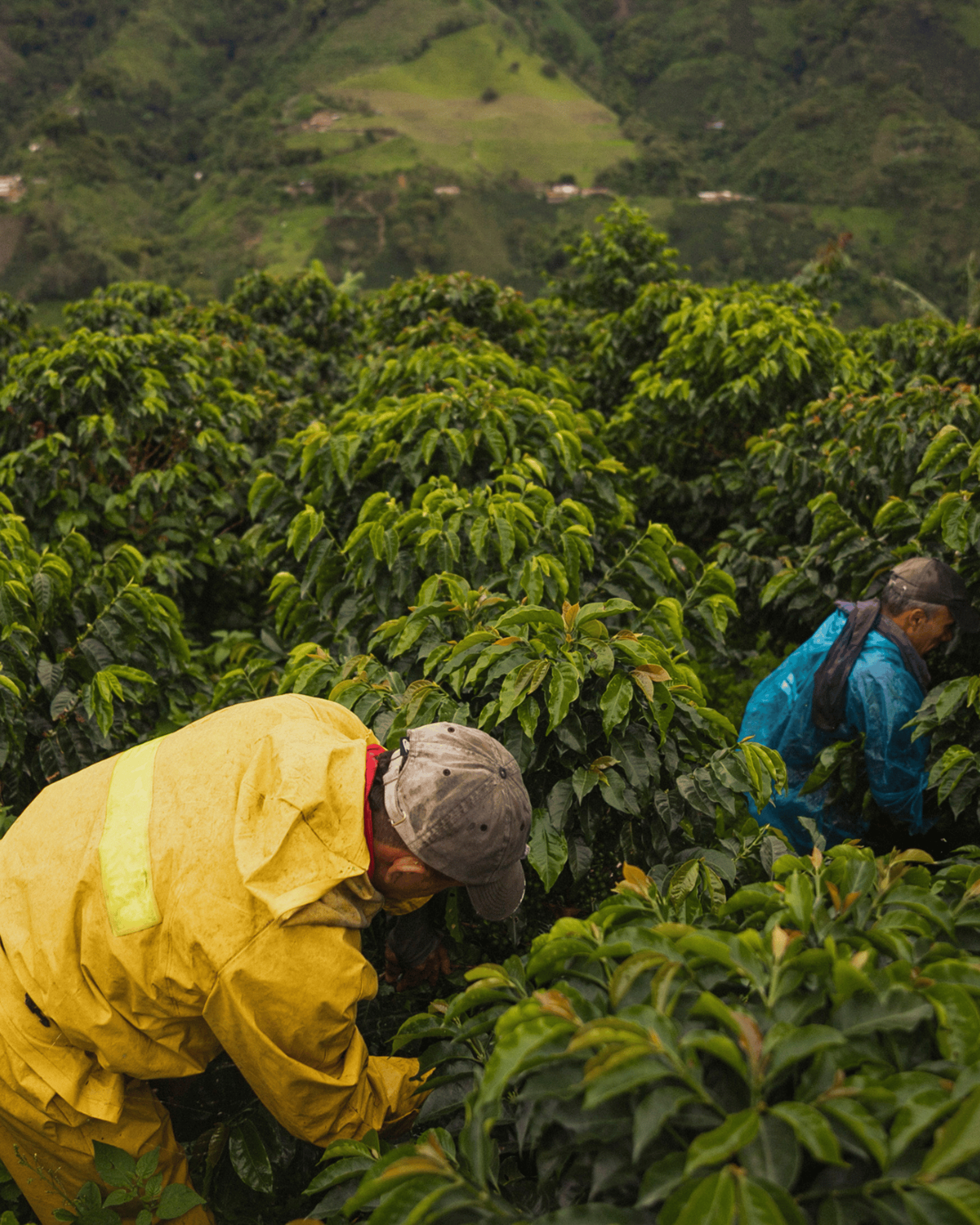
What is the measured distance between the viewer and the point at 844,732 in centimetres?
359

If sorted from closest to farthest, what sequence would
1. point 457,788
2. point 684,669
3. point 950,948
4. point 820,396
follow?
1. point 950,948
2. point 457,788
3. point 684,669
4. point 820,396

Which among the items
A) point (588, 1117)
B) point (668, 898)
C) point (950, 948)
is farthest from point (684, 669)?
point (588, 1117)

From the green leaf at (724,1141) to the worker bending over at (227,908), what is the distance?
916 millimetres

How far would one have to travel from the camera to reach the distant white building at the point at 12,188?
5462cm

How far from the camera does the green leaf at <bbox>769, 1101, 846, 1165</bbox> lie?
1.19 meters

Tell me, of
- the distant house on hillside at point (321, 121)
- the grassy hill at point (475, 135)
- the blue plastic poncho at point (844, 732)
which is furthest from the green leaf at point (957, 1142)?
the distant house on hillside at point (321, 121)

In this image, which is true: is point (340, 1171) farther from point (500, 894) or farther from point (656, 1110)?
point (656, 1110)

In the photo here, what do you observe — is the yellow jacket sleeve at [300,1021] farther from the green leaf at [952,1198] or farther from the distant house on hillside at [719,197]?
the distant house on hillside at [719,197]

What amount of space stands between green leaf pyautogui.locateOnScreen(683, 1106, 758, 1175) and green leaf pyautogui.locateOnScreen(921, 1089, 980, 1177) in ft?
0.79

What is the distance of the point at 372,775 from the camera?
2160mm

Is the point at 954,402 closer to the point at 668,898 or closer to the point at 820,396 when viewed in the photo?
the point at 820,396

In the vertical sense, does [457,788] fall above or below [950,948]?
below

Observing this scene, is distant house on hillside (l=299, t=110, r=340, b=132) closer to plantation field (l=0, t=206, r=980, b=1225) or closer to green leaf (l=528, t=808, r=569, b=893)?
plantation field (l=0, t=206, r=980, b=1225)

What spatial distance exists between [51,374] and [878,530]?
→ 504 centimetres
